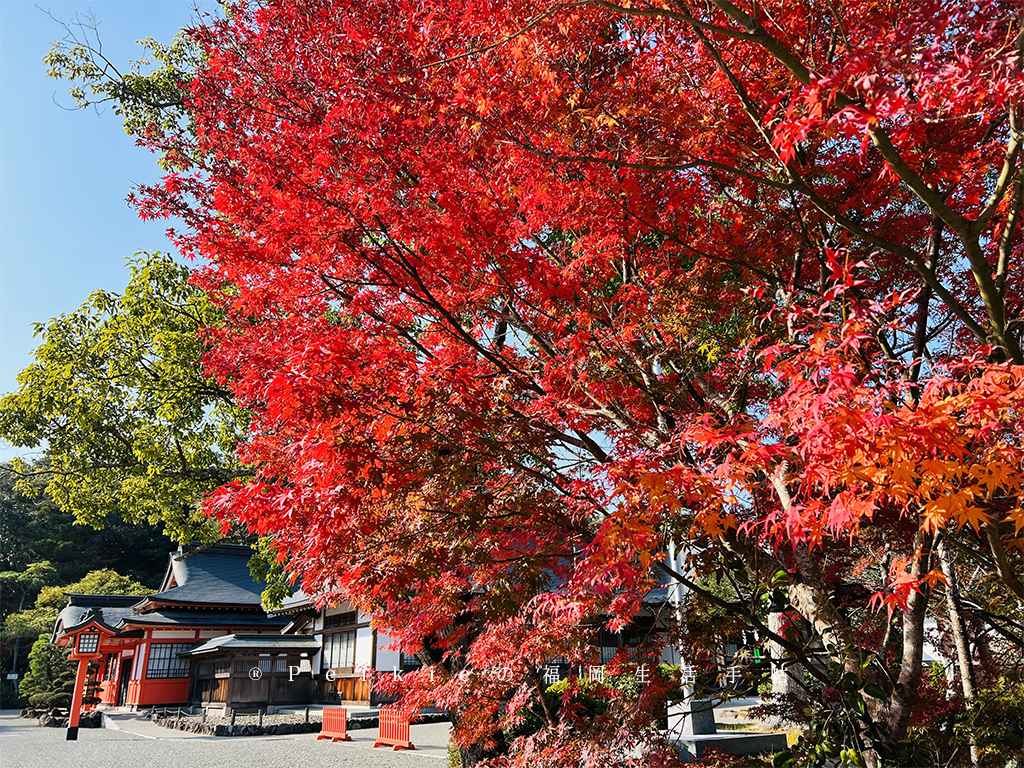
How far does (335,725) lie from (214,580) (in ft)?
45.4

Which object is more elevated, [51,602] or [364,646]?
[51,602]

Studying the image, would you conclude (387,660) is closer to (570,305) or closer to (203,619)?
(203,619)

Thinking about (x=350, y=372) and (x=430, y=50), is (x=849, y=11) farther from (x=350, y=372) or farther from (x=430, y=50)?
(x=350, y=372)

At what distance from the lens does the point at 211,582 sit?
86.5ft

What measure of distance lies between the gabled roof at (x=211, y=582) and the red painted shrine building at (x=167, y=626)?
0.03m

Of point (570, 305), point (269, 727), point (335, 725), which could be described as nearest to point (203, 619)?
point (269, 727)

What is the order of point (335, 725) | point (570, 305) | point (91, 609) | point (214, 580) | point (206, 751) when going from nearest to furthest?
point (570, 305) < point (206, 751) < point (335, 725) < point (91, 609) < point (214, 580)

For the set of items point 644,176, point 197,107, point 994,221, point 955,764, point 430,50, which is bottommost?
point 955,764

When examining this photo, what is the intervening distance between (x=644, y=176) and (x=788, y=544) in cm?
304

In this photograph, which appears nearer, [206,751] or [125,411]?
[125,411]

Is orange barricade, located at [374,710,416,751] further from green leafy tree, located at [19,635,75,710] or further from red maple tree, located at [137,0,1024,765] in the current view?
green leafy tree, located at [19,635,75,710]

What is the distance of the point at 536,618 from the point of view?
4.50m

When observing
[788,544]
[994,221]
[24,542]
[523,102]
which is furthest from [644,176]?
[24,542]

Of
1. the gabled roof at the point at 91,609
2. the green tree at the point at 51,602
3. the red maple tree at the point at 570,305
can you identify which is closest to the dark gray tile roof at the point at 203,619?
the gabled roof at the point at 91,609
